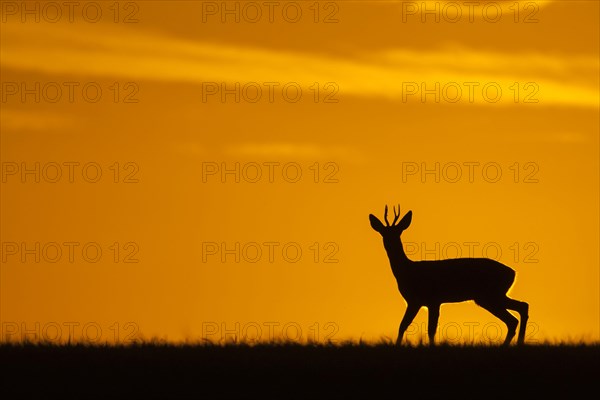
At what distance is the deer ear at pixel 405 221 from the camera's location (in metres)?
26.4

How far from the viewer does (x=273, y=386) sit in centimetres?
1884

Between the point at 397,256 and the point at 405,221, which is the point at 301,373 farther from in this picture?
the point at 405,221

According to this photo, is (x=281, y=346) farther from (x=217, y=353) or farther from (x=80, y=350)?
(x=80, y=350)

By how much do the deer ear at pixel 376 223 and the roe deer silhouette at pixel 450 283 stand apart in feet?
0.35

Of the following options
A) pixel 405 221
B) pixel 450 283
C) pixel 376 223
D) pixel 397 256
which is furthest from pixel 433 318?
pixel 376 223

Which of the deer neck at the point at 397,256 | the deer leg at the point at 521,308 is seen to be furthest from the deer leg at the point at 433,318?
the deer leg at the point at 521,308

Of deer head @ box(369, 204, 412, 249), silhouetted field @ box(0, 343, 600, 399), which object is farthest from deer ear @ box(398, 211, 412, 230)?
silhouetted field @ box(0, 343, 600, 399)

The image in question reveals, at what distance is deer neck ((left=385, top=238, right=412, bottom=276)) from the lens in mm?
25922

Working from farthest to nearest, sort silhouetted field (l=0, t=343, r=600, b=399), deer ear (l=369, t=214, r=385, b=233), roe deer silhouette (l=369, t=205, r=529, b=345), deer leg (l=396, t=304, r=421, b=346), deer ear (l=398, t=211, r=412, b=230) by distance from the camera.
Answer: deer ear (l=369, t=214, r=385, b=233) → deer ear (l=398, t=211, r=412, b=230) → roe deer silhouette (l=369, t=205, r=529, b=345) → deer leg (l=396, t=304, r=421, b=346) → silhouetted field (l=0, t=343, r=600, b=399)

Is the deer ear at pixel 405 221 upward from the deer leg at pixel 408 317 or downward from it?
upward

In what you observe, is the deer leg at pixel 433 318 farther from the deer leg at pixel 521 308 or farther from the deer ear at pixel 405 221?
the deer ear at pixel 405 221

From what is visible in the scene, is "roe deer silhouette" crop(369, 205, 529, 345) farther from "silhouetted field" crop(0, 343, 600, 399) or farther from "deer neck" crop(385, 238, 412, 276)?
"silhouetted field" crop(0, 343, 600, 399)

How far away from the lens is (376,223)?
26.6 metres

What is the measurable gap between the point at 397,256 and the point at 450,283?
1099mm
